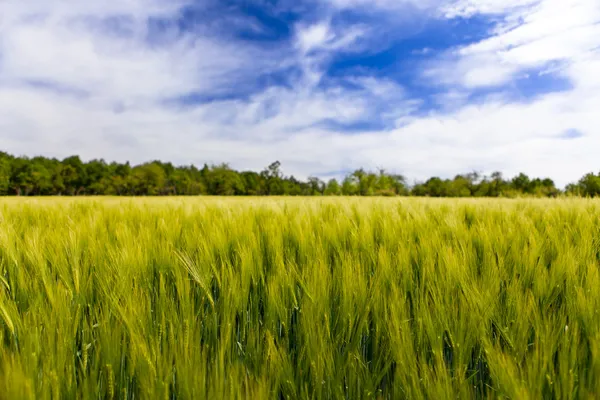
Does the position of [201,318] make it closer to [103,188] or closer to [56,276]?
[56,276]

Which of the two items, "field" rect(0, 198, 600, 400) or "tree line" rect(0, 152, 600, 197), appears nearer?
"field" rect(0, 198, 600, 400)

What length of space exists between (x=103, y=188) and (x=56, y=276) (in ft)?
267

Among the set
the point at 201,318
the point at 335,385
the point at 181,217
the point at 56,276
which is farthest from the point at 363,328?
the point at 181,217

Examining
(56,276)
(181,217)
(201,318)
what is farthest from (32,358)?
(181,217)

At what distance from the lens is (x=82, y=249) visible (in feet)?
5.92

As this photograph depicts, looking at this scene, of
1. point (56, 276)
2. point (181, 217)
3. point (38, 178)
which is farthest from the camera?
point (38, 178)

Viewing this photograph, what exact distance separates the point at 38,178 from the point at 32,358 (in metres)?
82.3

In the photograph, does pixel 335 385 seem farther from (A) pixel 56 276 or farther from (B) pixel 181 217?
(B) pixel 181 217

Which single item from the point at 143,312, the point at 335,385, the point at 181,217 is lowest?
the point at 335,385

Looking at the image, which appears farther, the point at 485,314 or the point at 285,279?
the point at 285,279

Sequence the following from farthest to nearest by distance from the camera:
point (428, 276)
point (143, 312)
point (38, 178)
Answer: point (38, 178), point (428, 276), point (143, 312)

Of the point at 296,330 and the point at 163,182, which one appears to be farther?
the point at 163,182

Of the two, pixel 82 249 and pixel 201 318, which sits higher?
pixel 82 249

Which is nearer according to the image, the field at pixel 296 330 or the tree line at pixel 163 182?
the field at pixel 296 330
